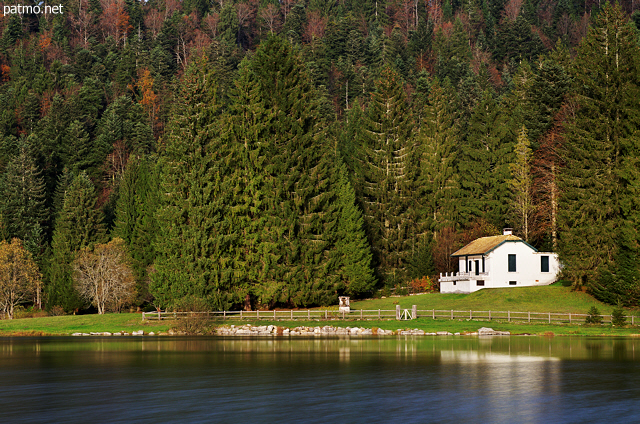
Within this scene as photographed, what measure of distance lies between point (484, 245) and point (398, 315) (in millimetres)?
22874

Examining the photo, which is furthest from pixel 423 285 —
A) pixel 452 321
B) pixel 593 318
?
pixel 593 318

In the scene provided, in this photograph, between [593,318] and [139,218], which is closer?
[593,318]

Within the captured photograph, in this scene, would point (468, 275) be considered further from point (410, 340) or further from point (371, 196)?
point (410, 340)

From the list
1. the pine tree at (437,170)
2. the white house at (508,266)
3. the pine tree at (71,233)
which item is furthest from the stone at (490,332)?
the pine tree at (71,233)

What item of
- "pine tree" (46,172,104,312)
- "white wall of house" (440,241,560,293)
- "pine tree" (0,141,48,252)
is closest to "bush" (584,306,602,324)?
"white wall of house" (440,241,560,293)

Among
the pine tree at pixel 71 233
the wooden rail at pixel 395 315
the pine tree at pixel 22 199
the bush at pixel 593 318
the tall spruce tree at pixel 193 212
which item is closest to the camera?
the bush at pixel 593 318

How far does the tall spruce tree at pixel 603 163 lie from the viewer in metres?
64.8

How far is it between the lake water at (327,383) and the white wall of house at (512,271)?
31392 millimetres

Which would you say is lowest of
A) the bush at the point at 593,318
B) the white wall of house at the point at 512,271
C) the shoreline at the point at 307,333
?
the shoreline at the point at 307,333

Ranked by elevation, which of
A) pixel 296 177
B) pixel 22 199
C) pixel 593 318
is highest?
pixel 22 199

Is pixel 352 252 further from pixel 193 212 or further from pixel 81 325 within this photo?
pixel 81 325

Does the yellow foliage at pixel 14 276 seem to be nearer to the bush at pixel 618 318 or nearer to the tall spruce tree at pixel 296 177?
the tall spruce tree at pixel 296 177

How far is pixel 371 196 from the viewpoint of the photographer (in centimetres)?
9050

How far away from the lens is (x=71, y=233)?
279 ft
